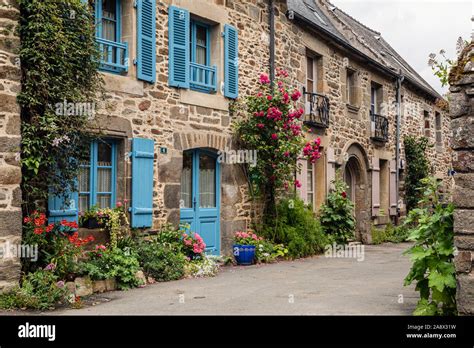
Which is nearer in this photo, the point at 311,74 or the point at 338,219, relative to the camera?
the point at 338,219

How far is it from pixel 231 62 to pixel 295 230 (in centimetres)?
377

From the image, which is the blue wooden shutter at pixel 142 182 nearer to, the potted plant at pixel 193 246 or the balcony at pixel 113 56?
the potted plant at pixel 193 246

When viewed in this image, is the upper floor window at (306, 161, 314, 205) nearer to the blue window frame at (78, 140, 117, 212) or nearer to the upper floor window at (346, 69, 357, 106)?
the upper floor window at (346, 69, 357, 106)

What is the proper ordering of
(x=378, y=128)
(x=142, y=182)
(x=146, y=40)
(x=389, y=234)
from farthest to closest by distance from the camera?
1. (x=389, y=234)
2. (x=378, y=128)
3. (x=146, y=40)
4. (x=142, y=182)

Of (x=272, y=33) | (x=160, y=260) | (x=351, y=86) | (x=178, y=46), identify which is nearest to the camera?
(x=160, y=260)

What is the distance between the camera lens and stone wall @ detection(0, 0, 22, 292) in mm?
6785

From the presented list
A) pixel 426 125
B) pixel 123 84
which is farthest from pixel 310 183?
pixel 426 125

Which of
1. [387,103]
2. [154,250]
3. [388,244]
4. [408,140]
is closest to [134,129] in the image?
[154,250]

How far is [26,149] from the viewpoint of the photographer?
23.0 ft

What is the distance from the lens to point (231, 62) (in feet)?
35.9

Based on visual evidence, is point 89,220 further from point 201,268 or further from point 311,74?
point 311,74

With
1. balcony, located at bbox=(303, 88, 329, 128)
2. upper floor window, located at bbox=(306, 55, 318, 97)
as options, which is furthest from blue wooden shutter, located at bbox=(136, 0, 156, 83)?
upper floor window, located at bbox=(306, 55, 318, 97)

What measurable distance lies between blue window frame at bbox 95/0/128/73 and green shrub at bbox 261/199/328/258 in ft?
15.4
